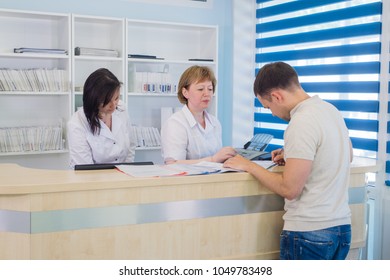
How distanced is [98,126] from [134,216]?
1.05 m

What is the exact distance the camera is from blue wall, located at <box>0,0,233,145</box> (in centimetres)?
487

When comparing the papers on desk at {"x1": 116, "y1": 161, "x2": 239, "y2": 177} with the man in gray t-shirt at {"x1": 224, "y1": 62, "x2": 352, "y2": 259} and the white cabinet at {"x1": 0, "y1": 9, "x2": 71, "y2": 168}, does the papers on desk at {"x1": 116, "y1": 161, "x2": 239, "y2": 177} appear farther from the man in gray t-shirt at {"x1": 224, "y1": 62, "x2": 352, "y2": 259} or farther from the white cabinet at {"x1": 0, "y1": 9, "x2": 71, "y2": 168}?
the white cabinet at {"x1": 0, "y1": 9, "x2": 71, "y2": 168}

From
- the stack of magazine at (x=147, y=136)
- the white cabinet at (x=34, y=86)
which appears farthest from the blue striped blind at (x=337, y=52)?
the white cabinet at (x=34, y=86)

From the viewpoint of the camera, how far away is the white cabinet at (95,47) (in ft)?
15.8

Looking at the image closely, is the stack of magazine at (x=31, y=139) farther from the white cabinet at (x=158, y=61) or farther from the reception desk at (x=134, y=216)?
the reception desk at (x=134, y=216)

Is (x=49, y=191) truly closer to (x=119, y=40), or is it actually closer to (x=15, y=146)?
(x=15, y=146)

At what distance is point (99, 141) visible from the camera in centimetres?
345

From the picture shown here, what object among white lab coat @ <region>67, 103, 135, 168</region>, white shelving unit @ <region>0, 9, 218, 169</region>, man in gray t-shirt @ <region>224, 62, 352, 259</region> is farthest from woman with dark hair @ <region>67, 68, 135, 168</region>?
white shelving unit @ <region>0, 9, 218, 169</region>

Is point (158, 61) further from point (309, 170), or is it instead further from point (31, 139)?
point (309, 170)

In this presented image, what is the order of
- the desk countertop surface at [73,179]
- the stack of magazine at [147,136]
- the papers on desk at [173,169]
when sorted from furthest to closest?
the stack of magazine at [147,136] → the papers on desk at [173,169] → the desk countertop surface at [73,179]

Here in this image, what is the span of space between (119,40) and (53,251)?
9.50 ft

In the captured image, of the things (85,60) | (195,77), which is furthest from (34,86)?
(195,77)

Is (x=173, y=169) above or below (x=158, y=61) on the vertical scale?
below

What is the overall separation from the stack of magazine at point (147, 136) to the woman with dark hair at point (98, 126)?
1531mm
